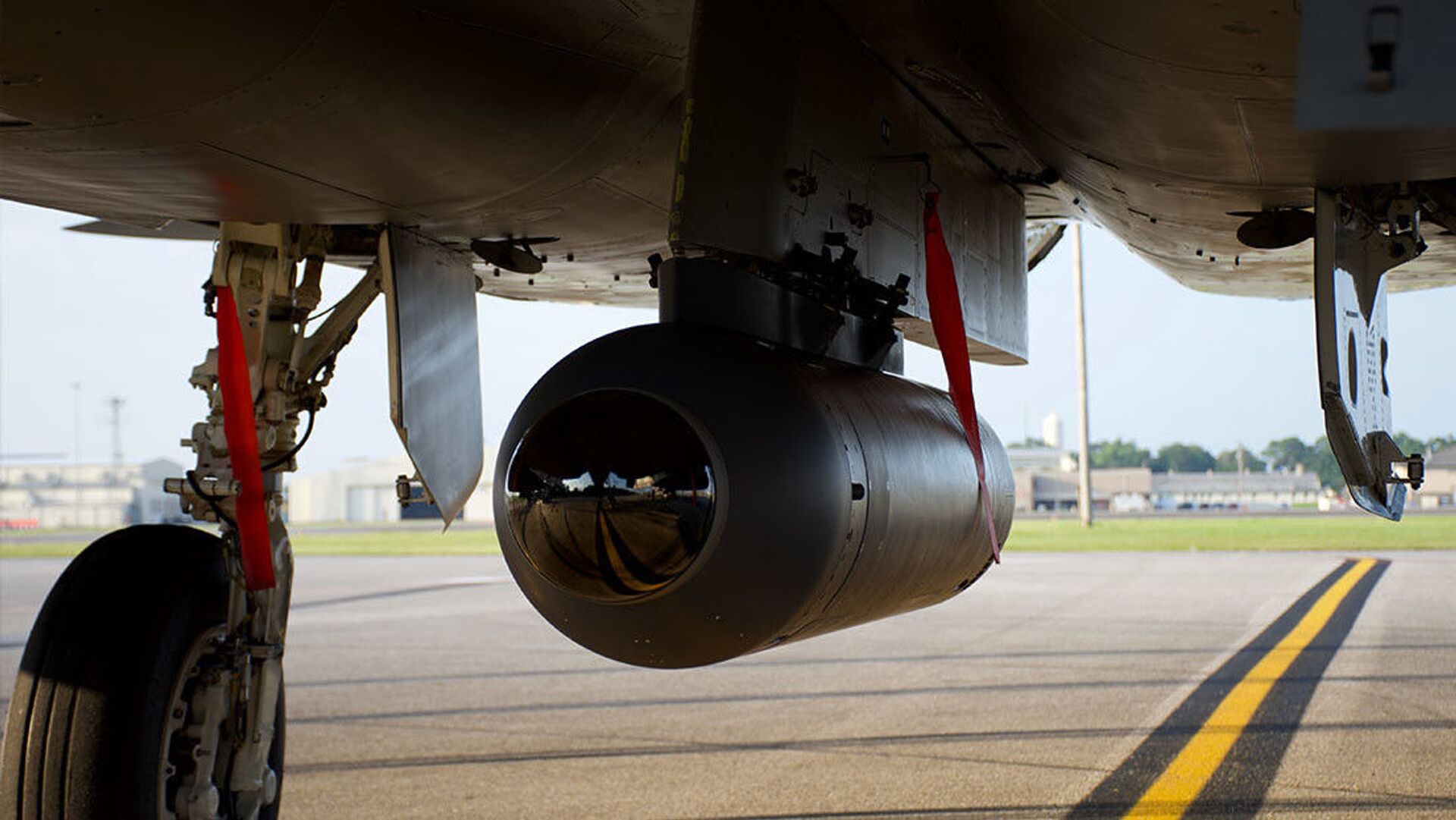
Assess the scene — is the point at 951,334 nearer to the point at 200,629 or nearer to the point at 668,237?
the point at 668,237

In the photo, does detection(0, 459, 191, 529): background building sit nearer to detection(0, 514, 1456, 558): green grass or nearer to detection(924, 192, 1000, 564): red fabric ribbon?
detection(0, 514, 1456, 558): green grass

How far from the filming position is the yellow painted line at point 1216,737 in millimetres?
4848

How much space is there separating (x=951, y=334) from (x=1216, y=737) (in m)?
3.71

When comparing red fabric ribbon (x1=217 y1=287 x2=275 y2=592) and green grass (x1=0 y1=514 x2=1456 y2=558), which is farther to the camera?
green grass (x1=0 y1=514 x2=1456 y2=558)

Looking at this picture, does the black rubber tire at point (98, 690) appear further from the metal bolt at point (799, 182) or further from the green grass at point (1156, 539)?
the green grass at point (1156, 539)

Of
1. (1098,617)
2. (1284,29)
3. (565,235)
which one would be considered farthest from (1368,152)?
(1098,617)

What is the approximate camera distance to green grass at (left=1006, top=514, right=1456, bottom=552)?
24.2 m

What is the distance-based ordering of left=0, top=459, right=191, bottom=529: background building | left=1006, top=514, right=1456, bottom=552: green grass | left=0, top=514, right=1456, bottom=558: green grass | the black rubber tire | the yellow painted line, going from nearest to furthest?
the black rubber tire, the yellow painted line, left=1006, top=514, right=1456, bottom=552: green grass, left=0, top=514, right=1456, bottom=558: green grass, left=0, top=459, right=191, bottom=529: background building

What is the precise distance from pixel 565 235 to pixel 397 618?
30.4ft

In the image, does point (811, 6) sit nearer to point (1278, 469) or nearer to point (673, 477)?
point (673, 477)

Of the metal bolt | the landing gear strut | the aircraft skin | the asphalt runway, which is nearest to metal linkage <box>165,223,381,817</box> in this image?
the landing gear strut

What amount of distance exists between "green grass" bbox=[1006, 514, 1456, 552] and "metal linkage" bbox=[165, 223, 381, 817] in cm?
1620

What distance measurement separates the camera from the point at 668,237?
296 cm

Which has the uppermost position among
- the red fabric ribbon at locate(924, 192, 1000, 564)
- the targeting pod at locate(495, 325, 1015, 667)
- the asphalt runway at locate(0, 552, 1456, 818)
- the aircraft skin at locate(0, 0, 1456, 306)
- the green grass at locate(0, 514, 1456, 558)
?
the aircraft skin at locate(0, 0, 1456, 306)
